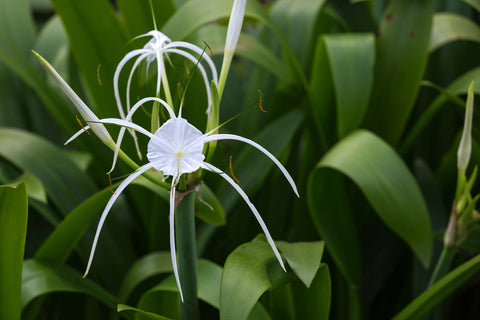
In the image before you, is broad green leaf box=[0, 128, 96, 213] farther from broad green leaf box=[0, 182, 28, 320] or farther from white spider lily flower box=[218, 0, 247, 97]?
white spider lily flower box=[218, 0, 247, 97]

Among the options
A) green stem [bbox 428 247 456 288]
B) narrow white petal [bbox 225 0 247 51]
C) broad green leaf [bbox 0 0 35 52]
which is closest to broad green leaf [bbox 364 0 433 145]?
green stem [bbox 428 247 456 288]

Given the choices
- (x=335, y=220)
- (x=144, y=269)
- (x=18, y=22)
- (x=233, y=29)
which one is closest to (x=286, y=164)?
(x=335, y=220)

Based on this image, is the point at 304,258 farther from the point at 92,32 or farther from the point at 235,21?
the point at 92,32

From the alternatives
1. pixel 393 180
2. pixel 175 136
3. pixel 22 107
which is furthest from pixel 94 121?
pixel 22 107

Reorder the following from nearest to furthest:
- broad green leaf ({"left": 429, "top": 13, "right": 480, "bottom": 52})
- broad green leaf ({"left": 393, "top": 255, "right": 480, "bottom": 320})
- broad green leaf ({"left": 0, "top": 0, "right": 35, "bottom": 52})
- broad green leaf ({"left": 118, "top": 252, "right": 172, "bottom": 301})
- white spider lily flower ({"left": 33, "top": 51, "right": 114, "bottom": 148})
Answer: white spider lily flower ({"left": 33, "top": 51, "right": 114, "bottom": 148})
broad green leaf ({"left": 393, "top": 255, "right": 480, "bottom": 320})
broad green leaf ({"left": 118, "top": 252, "right": 172, "bottom": 301})
broad green leaf ({"left": 429, "top": 13, "right": 480, "bottom": 52})
broad green leaf ({"left": 0, "top": 0, "right": 35, "bottom": 52})

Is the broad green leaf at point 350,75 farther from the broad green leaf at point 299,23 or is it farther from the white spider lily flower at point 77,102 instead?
the white spider lily flower at point 77,102

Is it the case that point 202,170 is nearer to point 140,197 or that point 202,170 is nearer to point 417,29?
point 140,197
